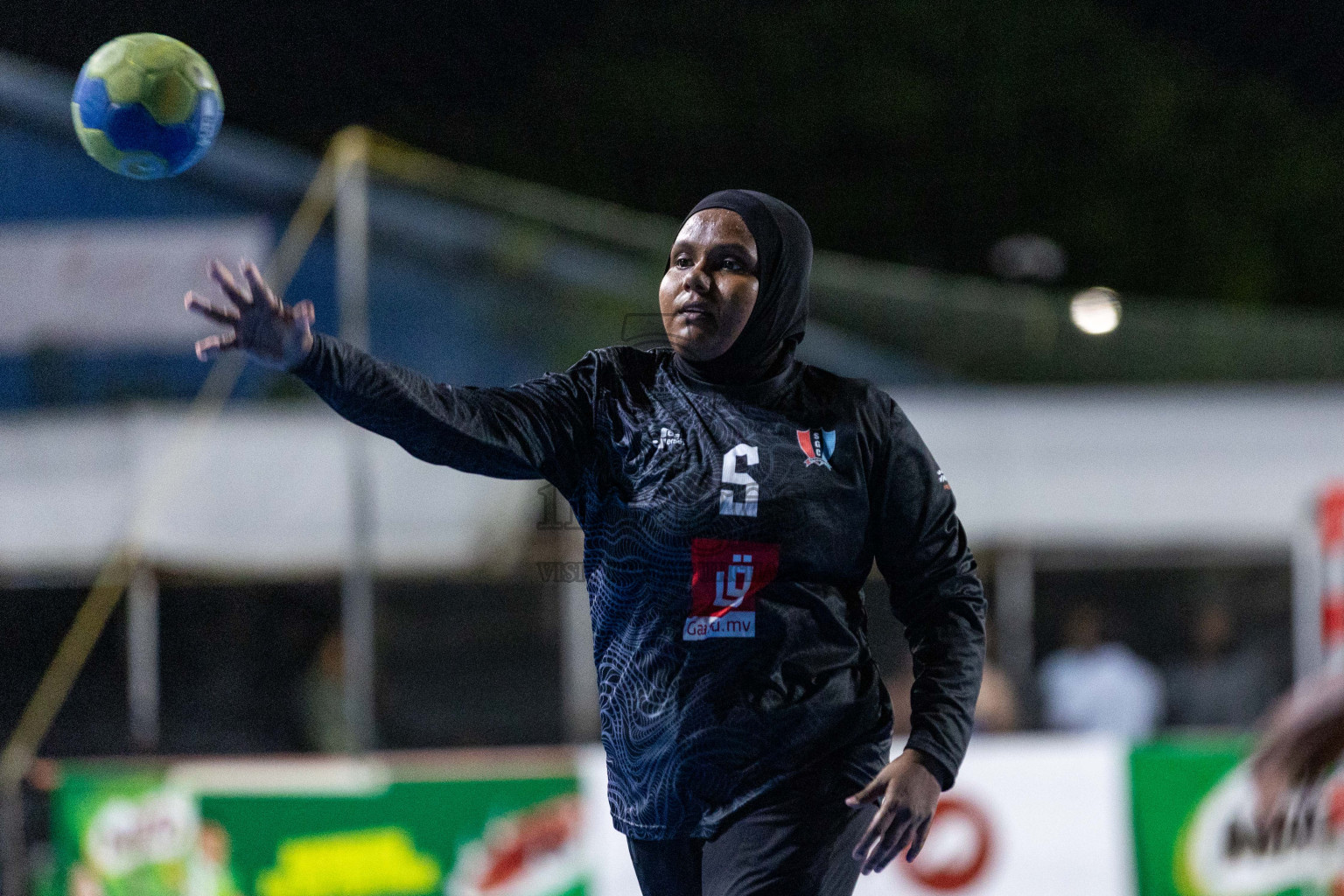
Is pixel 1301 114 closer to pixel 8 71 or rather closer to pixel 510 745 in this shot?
pixel 510 745

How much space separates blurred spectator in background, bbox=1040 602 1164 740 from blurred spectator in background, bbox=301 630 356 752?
11.9ft

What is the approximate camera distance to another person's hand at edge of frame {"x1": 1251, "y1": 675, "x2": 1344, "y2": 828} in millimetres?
1788

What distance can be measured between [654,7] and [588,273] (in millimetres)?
14015

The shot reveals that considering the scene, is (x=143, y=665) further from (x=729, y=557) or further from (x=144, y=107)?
(x=729, y=557)

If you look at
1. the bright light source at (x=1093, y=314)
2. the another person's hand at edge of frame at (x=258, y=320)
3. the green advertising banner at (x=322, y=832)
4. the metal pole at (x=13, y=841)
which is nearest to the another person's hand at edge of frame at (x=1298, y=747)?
the another person's hand at edge of frame at (x=258, y=320)

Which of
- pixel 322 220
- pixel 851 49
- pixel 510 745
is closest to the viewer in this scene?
pixel 322 220

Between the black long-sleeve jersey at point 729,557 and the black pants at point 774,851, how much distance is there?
0.09 ft

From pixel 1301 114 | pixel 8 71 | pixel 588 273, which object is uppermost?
pixel 1301 114

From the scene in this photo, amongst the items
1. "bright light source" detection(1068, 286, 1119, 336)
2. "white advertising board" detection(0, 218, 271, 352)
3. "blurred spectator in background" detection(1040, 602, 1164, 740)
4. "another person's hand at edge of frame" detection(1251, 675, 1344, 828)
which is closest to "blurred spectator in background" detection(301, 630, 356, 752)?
"white advertising board" detection(0, 218, 271, 352)

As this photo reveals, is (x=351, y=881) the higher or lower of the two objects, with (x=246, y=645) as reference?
lower

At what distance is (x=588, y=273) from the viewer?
746 cm

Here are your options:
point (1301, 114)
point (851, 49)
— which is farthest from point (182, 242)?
point (1301, 114)

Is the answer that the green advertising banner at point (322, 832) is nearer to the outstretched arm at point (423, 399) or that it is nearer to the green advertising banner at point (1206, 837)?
the green advertising banner at point (1206, 837)

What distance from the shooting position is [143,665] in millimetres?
7934
